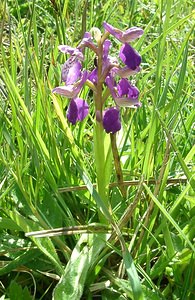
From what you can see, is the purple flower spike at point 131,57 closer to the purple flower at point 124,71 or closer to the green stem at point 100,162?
the purple flower at point 124,71

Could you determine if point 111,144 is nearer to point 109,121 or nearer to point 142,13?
point 109,121

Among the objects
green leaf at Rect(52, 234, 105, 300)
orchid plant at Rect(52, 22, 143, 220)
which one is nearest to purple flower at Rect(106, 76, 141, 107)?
orchid plant at Rect(52, 22, 143, 220)

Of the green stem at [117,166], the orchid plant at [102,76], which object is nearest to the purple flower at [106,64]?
the orchid plant at [102,76]

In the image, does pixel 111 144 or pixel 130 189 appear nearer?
pixel 111 144

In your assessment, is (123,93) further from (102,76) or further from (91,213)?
(91,213)

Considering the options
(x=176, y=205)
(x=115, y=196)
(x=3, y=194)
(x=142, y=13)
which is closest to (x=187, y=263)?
(x=176, y=205)

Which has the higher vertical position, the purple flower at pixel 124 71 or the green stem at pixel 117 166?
the purple flower at pixel 124 71

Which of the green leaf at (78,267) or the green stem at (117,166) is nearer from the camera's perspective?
the green leaf at (78,267)

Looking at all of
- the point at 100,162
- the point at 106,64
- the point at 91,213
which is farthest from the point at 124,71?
the point at 91,213
